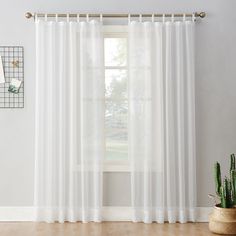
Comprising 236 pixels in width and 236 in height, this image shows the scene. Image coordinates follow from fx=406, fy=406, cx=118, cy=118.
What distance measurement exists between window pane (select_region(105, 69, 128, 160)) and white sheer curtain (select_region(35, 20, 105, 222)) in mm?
165

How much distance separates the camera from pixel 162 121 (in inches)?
171

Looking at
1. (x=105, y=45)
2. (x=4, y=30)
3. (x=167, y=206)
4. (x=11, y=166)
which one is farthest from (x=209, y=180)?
(x=4, y=30)

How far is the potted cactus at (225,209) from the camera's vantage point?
388 cm

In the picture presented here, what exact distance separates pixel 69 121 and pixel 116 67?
81 cm

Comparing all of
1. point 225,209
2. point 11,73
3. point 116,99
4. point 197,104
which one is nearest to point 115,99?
point 116,99

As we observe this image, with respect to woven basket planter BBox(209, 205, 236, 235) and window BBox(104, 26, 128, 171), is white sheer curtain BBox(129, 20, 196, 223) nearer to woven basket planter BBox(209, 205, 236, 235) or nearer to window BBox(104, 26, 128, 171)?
window BBox(104, 26, 128, 171)

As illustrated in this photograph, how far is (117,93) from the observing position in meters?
4.54

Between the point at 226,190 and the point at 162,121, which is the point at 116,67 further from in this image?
the point at 226,190

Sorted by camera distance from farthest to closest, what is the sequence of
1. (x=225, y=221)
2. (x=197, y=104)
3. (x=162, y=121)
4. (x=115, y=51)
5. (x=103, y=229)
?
(x=115, y=51), (x=197, y=104), (x=162, y=121), (x=103, y=229), (x=225, y=221)

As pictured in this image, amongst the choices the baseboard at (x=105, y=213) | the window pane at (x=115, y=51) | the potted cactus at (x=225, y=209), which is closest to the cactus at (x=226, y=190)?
the potted cactus at (x=225, y=209)

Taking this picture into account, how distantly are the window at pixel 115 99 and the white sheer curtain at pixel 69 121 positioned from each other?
0.17 m

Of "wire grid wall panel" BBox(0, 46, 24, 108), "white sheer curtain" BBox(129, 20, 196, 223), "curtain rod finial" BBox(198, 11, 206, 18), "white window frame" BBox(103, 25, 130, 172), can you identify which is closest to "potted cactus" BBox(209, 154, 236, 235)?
"white sheer curtain" BBox(129, 20, 196, 223)

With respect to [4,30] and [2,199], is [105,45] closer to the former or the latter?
[4,30]

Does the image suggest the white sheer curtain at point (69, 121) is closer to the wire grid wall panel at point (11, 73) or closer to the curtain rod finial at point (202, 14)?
the wire grid wall panel at point (11, 73)
